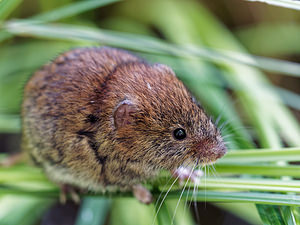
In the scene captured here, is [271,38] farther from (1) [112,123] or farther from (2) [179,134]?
(1) [112,123]

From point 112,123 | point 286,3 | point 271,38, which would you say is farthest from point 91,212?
point 271,38

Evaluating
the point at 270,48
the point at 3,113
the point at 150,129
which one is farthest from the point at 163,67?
the point at 270,48

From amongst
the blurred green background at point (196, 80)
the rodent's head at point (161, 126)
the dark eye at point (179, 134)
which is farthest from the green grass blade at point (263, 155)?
the dark eye at point (179, 134)

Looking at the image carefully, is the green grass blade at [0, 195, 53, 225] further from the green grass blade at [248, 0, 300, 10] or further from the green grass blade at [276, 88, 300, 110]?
the green grass blade at [276, 88, 300, 110]

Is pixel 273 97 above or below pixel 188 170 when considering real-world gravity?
above

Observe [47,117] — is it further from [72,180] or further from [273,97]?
[273,97]

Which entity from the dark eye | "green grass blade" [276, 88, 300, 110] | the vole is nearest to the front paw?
the vole
